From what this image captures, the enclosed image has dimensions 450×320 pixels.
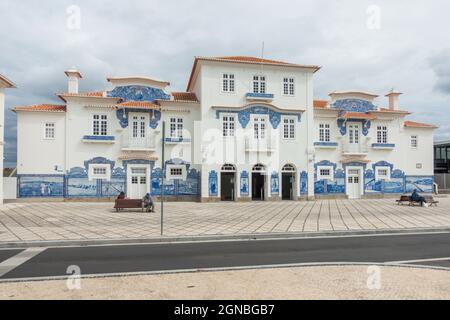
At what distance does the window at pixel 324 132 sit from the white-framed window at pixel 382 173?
19.0ft

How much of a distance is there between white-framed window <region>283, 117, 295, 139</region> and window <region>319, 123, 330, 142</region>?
341 cm

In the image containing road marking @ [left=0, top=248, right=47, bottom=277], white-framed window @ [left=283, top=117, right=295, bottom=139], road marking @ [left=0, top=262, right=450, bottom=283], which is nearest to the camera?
road marking @ [left=0, top=262, right=450, bottom=283]

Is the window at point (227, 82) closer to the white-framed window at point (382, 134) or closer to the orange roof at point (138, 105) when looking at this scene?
the orange roof at point (138, 105)

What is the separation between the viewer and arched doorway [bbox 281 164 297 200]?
101 feet

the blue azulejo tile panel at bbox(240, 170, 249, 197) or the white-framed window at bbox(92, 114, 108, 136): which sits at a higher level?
the white-framed window at bbox(92, 114, 108, 136)

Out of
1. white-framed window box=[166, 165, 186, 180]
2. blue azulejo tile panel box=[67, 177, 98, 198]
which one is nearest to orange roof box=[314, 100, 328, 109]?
white-framed window box=[166, 165, 186, 180]

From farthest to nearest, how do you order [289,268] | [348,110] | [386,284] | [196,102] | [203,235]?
[348,110]
[196,102]
[203,235]
[289,268]
[386,284]

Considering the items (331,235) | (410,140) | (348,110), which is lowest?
(331,235)

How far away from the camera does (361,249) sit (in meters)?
10.2

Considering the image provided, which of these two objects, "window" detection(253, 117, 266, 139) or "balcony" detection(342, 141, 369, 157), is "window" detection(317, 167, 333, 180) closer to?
"balcony" detection(342, 141, 369, 157)

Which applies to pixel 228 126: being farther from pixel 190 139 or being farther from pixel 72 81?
pixel 72 81

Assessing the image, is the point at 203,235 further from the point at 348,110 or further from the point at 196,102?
the point at 348,110
